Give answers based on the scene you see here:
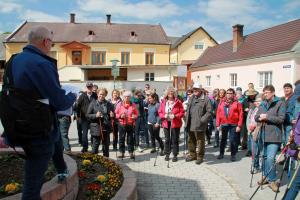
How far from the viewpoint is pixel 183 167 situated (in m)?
7.82

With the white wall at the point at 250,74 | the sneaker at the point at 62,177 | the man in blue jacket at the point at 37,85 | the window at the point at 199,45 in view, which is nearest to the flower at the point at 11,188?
the sneaker at the point at 62,177

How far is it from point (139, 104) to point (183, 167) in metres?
2.86

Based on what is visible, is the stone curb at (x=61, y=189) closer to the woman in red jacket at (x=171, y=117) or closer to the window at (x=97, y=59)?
the woman in red jacket at (x=171, y=117)

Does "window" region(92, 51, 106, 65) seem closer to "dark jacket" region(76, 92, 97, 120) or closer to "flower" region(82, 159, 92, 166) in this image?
"dark jacket" region(76, 92, 97, 120)

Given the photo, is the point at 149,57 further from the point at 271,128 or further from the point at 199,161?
the point at 271,128

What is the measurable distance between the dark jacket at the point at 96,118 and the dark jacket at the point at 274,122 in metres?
3.51

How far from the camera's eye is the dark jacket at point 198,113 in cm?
799

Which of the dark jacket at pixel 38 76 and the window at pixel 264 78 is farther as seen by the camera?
the window at pixel 264 78

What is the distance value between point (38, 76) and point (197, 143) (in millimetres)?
6153

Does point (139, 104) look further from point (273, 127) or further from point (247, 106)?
point (273, 127)

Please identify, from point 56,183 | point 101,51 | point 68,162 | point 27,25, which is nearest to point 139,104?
point 68,162

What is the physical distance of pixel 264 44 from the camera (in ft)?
80.6

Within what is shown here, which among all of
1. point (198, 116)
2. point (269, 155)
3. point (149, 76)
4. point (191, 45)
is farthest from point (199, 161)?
point (191, 45)

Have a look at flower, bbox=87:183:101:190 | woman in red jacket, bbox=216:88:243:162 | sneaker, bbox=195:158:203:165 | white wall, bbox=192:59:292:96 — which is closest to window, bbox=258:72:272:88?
white wall, bbox=192:59:292:96
